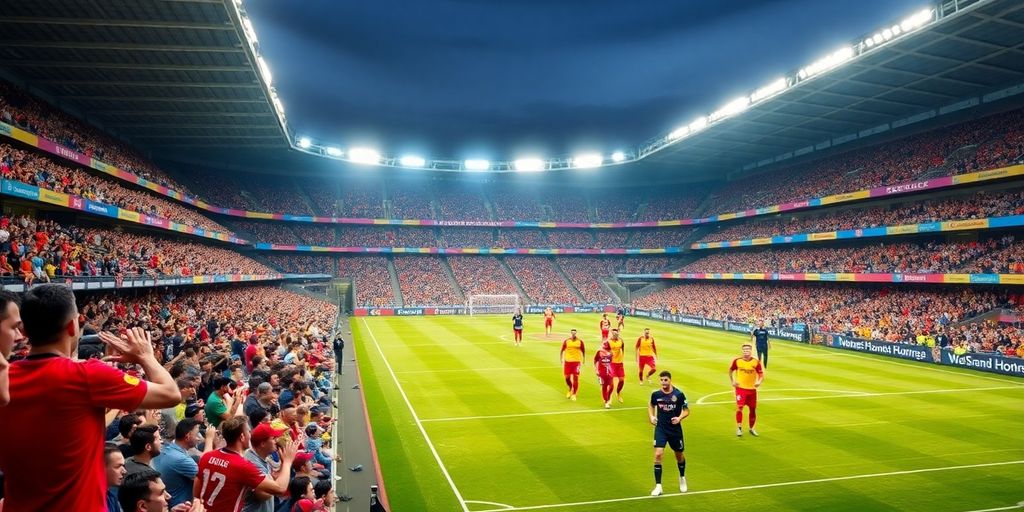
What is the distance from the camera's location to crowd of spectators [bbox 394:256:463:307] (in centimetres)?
6091

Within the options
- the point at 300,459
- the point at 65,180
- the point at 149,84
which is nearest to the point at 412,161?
the point at 149,84

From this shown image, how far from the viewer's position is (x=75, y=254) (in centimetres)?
2153

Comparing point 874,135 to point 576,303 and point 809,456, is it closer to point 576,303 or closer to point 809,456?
point 576,303

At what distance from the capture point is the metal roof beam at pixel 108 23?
79.9ft

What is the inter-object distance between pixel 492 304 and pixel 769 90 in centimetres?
3324

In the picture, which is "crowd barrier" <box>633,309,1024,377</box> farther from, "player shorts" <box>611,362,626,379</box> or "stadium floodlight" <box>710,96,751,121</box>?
"player shorts" <box>611,362,626,379</box>

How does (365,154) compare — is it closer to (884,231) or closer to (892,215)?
(884,231)

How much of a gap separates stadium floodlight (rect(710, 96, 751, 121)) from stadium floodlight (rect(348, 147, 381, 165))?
36.3 m

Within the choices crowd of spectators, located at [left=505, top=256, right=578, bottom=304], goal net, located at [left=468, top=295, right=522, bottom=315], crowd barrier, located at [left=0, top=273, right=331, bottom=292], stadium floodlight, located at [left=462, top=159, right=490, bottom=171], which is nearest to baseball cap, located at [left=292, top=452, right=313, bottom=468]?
crowd barrier, located at [left=0, top=273, right=331, bottom=292]

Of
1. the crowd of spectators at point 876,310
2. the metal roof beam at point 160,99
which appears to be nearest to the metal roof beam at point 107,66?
the metal roof beam at point 160,99

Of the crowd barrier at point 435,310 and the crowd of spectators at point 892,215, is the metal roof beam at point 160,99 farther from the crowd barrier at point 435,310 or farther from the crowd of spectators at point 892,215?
the crowd of spectators at point 892,215

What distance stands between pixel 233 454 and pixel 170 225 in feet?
118

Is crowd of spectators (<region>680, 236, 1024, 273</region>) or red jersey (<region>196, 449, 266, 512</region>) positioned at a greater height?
crowd of spectators (<region>680, 236, 1024, 273</region>)

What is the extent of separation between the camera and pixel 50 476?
2941 millimetres
